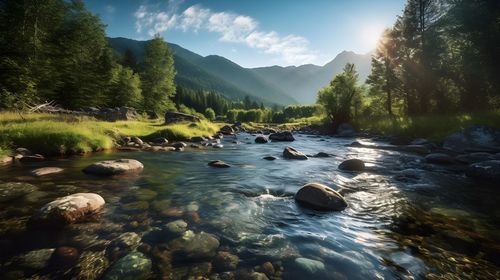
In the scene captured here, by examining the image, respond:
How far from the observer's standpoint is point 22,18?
85.7ft

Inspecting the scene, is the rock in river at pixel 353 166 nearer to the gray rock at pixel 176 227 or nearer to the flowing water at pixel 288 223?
the flowing water at pixel 288 223

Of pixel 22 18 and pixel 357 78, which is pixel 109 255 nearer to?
pixel 22 18

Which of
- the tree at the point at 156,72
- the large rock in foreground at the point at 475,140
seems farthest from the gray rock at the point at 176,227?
the tree at the point at 156,72

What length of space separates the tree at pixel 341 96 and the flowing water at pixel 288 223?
36.9m

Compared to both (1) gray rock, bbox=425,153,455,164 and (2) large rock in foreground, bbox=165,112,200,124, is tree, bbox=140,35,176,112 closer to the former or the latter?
(2) large rock in foreground, bbox=165,112,200,124

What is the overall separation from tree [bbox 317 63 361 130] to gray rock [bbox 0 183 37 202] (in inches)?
1773

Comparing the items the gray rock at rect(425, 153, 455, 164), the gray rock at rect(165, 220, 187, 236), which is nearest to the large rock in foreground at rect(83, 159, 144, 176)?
the gray rock at rect(165, 220, 187, 236)

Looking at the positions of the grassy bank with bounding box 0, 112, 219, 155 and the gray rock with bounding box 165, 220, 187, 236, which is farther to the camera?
the grassy bank with bounding box 0, 112, 219, 155

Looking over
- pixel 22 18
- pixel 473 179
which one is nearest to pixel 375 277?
pixel 473 179

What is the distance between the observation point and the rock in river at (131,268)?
12.1ft

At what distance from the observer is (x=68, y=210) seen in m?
5.45

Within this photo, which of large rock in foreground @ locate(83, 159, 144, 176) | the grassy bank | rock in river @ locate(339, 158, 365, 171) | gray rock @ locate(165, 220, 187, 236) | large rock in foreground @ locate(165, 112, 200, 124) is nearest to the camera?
gray rock @ locate(165, 220, 187, 236)

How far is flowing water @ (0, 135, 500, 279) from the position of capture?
414 centimetres

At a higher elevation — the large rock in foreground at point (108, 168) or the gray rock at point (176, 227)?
the large rock in foreground at point (108, 168)
